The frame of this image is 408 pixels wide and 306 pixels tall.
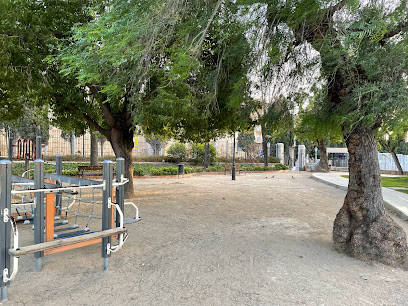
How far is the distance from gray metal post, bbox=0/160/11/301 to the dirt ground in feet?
1.21

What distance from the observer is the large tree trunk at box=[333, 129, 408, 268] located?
4.63 meters

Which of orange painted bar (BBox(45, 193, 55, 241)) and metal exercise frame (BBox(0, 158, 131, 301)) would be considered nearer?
metal exercise frame (BBox(0, 158, 131, 301))

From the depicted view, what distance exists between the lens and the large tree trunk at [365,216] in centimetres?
463

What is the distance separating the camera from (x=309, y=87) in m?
5.96

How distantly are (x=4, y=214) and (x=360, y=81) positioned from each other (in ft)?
16.5

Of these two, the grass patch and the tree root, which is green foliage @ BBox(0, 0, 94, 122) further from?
the grass patch

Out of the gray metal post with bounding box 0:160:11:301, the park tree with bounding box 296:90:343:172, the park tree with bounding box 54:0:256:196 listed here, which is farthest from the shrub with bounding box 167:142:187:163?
the gray metal post with bounding box 0:160:11:301

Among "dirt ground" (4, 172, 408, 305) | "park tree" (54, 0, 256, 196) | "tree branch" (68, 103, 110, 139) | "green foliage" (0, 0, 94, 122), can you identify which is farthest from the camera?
"tree branch" (68, 103, 110, 139)

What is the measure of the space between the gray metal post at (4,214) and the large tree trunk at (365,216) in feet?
15.5

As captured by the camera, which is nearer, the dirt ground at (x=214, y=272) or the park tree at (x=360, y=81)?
the dirt ground at (x=214, y=272)

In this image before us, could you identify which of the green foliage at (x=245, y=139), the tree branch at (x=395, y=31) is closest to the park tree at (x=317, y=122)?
the tree branch at (x=395, y=31)

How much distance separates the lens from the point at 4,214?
10.6 ft

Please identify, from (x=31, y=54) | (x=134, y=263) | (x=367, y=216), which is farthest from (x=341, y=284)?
(x=31, y=54)

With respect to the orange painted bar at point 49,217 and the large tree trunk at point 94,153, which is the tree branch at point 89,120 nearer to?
the orange painted bar at point 49,217
